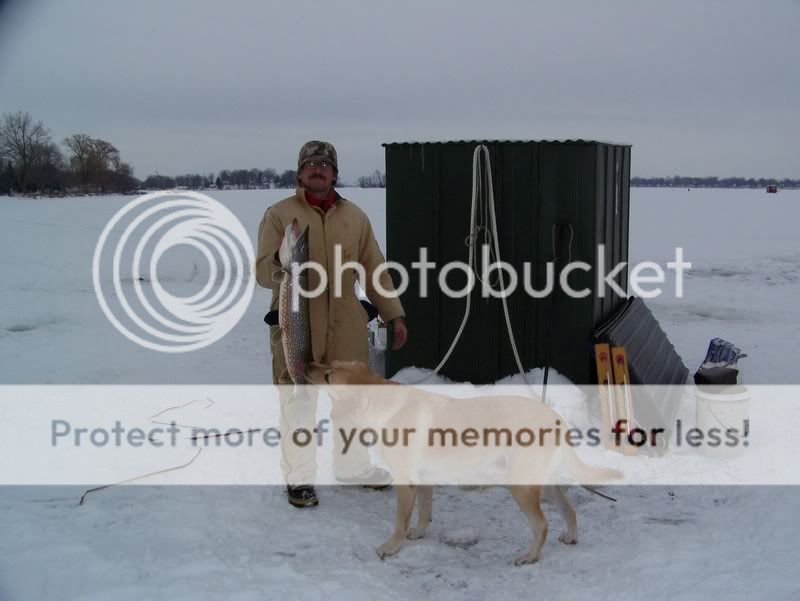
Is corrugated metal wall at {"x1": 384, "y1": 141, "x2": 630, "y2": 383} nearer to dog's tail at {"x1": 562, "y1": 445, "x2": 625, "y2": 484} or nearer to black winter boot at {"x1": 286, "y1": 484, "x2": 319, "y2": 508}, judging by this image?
dog's tail at {"x1": 562, "y1": 445, "x2": 625, "y2": 484}

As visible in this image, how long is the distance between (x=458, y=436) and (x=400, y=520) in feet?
2.17

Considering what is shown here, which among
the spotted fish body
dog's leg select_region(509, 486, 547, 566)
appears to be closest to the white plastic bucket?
dog's leg select_region(509, 486, 547, 566)

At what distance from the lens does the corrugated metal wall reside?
6.00 m

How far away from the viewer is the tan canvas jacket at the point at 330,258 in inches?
177

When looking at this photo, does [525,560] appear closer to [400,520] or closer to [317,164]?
[400,520]

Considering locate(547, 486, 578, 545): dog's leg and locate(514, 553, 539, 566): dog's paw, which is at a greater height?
locate(547, 486, 578, 545): dog's leg

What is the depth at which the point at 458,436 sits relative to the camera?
12.7 ft

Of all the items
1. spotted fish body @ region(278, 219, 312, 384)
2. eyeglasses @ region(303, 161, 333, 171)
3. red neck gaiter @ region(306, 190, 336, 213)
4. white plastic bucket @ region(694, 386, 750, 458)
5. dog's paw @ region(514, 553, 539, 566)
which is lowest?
dog's paw @ region(514, 553, 539, 566)

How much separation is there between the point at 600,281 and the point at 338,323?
2.67 meters

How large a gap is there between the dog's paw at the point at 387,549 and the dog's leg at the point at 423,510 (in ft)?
0.73

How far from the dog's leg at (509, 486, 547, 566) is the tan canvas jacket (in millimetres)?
1606

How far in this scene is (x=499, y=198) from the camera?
20.5ft

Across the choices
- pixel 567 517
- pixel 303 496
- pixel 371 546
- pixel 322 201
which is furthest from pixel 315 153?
pixel 567 517

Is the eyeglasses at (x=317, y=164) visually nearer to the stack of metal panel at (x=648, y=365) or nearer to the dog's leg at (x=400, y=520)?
the dog's leg at (x=400, y=520)
